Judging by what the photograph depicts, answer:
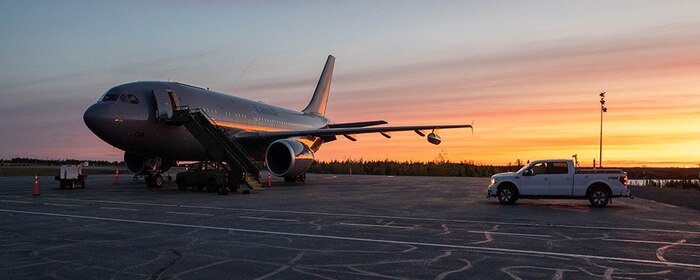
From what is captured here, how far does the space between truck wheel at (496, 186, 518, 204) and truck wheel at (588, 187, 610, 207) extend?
2306mm

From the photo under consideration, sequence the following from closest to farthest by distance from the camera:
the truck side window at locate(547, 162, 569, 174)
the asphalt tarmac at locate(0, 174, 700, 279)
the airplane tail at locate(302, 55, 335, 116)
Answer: the asphalt tarmac at locate(0, 174, 700, 279)
the truck side window at locate(547, 162, 569, 174)
the airplane tail at locate(302, 55, 335, 116)

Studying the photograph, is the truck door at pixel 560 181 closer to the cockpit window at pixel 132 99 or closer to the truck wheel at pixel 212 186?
the truck wheel at pixel 212 186

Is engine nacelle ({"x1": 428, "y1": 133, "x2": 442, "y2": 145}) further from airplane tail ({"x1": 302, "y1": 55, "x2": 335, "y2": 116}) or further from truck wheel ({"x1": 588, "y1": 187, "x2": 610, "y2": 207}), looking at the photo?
airplane tail ({"x1": 302, "y1": 55, "x2": 335, "y2": 116})

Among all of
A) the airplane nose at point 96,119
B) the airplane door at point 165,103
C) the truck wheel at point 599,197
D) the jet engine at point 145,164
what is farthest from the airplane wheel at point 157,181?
the truck wheel at point 599,197

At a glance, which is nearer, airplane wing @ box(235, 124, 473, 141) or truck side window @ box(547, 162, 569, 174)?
truck side window @ box(547, 162, 569, 174)

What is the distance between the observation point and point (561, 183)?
18203mm

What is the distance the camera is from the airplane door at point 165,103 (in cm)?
2406

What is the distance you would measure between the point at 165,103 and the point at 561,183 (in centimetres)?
1615

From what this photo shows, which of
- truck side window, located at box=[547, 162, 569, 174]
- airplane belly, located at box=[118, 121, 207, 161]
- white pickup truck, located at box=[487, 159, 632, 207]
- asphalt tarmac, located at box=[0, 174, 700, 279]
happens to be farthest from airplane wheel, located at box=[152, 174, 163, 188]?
truck side window, located at box=[547, 162, 569, 174]

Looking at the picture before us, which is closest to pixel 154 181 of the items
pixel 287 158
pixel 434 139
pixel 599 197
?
pixel 287 158

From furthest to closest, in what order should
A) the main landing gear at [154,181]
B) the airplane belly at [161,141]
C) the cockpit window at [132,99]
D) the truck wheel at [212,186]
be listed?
the main landing gear at [154,181] < the truck wheel at [212,186] < the cockpit window at [132,99] < the airplane belly at [161,141]

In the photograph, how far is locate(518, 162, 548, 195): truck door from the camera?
60.2ft

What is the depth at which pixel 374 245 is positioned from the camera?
9.52 m

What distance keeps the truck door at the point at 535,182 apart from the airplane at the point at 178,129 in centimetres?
1047
